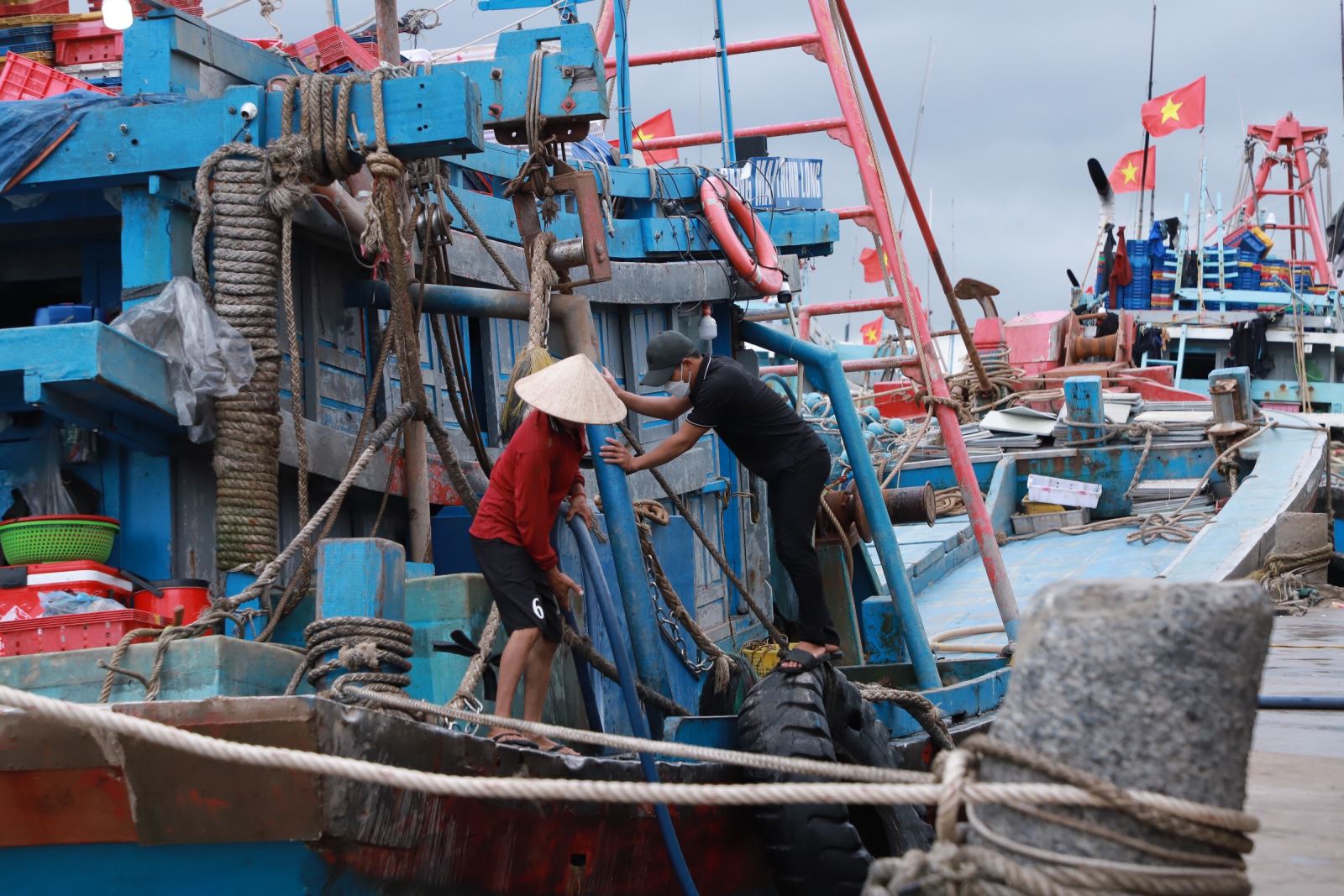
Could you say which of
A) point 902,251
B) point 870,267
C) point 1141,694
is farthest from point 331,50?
point 870,267

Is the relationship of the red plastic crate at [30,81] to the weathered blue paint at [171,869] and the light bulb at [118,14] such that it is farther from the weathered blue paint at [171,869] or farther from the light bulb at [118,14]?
the weathered blue paint at [171,869]

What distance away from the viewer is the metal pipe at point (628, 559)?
5695mm

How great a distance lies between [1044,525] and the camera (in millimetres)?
15039

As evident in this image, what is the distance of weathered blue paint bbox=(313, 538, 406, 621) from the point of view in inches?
174

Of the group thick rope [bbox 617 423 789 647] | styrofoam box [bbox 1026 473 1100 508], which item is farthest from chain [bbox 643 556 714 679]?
styrofoam box [bbox 1026 473 1100 508]

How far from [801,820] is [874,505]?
104 inches

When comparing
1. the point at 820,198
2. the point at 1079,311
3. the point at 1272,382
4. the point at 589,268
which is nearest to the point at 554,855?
the point at 589,268

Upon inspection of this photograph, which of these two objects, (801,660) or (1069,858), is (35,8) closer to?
(801,660)

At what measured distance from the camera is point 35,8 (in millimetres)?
7504

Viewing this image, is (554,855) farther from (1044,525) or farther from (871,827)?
(1044,525)

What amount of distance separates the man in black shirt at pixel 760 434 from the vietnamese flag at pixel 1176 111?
26531mm

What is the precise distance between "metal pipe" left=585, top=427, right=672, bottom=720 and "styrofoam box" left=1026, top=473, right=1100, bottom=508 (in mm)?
9990

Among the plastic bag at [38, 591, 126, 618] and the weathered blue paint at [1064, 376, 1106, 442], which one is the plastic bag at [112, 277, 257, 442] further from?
the weathered blue paint at [1064, 376, 1106, 442]

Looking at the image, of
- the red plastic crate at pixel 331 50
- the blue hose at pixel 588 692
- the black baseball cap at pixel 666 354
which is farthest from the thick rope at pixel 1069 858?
the red plastic crate at pixel 331 50
